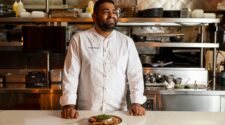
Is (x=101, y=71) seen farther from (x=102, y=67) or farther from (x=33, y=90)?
(x=33, y=90)

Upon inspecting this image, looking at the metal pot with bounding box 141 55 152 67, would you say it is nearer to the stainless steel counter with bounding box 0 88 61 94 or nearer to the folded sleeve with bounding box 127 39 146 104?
A: the stainless steel counter with bounding box 0 88 61 94

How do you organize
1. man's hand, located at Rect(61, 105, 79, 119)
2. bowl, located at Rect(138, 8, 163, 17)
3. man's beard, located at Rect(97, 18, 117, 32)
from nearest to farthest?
man's hand, located at Rect(61, 105, 79, 119) → man's beard, located at Rect(97, 18, 117, 32) → bowl, located at Rect(138, 8, 163, 17)

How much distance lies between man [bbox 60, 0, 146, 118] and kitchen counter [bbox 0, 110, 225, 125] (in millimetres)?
285

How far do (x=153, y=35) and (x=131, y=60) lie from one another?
136cm

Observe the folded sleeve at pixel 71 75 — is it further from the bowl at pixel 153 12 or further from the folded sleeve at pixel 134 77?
the bowl at pixel 153 12

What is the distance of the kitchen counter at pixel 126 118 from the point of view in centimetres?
194

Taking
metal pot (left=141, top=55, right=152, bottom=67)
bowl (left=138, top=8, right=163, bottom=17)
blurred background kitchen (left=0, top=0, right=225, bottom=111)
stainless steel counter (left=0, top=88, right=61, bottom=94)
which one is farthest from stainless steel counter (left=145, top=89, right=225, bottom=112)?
stainless steel counter (left=0, top=88, right=61, bottom=94)

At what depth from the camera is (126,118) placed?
6.66 feet

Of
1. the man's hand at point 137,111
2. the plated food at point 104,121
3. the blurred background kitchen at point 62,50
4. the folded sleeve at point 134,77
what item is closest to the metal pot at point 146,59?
the blurred background kitchen at point 62,50

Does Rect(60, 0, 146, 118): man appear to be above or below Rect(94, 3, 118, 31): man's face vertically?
below

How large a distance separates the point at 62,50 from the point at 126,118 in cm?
171

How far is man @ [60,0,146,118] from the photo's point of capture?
7.86 ft

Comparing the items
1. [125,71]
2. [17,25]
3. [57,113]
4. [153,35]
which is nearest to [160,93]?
[153,35]

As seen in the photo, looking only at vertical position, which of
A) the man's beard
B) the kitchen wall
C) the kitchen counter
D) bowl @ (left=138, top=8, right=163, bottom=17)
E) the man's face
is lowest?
the kitchen counter
